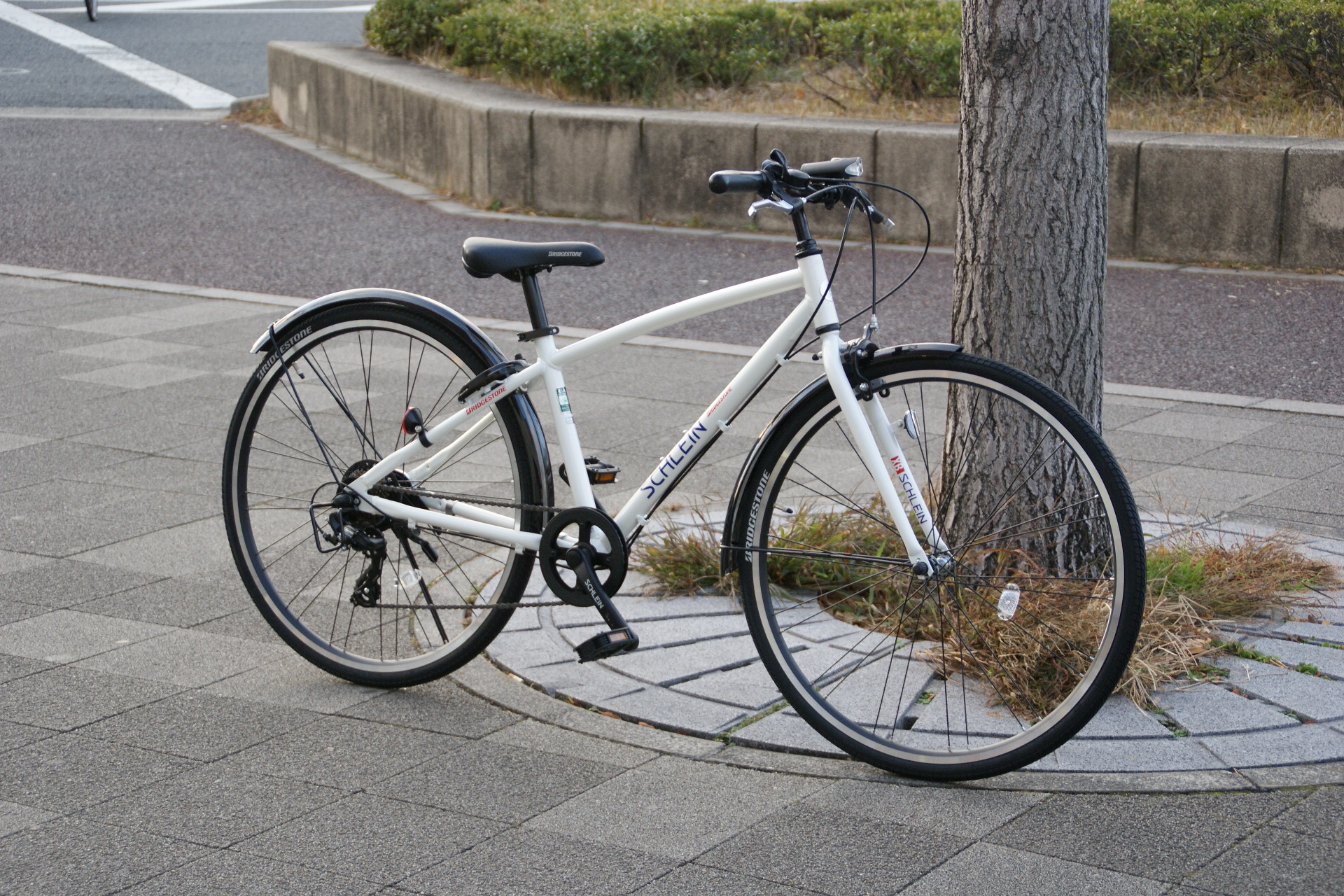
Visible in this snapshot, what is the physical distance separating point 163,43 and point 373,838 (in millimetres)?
21336

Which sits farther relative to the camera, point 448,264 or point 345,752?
point 448,264

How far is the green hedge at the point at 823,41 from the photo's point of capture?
11.0 meters

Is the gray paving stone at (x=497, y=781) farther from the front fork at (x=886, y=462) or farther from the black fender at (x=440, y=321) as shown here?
the front fork at (x=886, y=462)

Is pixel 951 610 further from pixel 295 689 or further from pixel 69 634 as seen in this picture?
pixel 69 634

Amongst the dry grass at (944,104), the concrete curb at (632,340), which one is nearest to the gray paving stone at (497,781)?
the concrete curb at (632,340)

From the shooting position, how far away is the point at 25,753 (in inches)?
140

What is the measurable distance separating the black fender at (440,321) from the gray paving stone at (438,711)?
0.53 metres

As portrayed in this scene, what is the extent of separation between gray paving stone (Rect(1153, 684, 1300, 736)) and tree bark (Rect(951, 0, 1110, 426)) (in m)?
0.87

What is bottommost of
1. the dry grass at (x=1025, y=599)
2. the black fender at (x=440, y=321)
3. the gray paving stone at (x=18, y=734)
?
the gray paving stone at (x=18, y=734)

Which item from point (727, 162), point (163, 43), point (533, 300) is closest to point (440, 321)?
point (533, 300)

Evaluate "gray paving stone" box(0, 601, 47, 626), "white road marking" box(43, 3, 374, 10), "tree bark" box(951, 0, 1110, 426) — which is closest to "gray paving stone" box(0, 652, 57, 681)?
"gray paving stone" box(0, 601, 47, 626)

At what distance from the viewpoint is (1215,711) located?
3648 mm

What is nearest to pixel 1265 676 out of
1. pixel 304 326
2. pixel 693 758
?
pixel 693 758

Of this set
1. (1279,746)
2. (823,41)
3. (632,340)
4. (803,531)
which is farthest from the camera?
(823,41)
